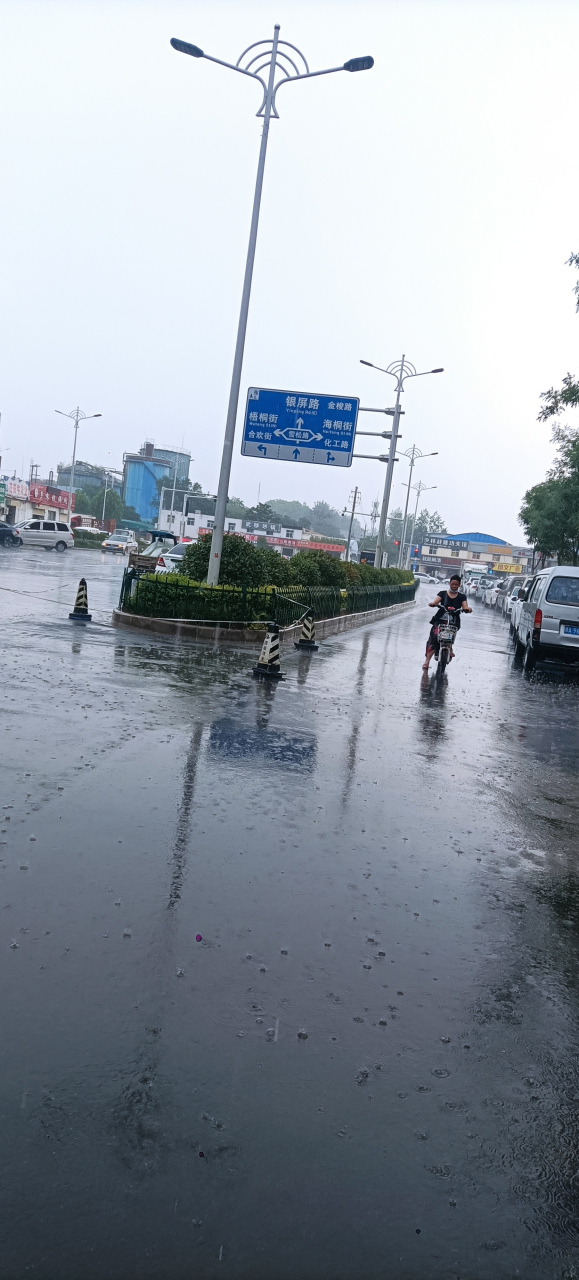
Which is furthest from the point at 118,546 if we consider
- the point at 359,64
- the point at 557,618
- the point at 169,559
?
the point at 557,618

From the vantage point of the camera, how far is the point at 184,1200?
2.89 metres

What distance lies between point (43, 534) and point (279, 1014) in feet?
178

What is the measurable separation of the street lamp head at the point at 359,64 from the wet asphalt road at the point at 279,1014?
15.2 meters

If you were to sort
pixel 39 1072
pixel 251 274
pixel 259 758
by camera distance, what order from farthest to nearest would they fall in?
1. pixel 251 274
2. pixel 259 758
3. pixel 39 1072

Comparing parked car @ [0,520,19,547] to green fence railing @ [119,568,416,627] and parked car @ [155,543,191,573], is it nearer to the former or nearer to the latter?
parked car @ [155,543,191,573]

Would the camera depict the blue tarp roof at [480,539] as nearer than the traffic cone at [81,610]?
No

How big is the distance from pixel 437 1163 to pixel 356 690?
1117cm

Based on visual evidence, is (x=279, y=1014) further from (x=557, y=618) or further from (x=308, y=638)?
(x=308, y=638)

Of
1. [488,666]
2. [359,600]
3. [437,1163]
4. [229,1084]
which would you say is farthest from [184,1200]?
[359,600]

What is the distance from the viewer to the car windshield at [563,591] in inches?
747

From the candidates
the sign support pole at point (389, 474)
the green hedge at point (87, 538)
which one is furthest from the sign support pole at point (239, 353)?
the green hedge at point (87, 538)

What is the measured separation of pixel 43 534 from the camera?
2196 inches

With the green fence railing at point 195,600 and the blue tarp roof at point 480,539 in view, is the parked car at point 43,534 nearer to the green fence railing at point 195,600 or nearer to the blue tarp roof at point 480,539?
the green fence railing at point 195,600

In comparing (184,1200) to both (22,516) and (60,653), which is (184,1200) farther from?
(22,516)
